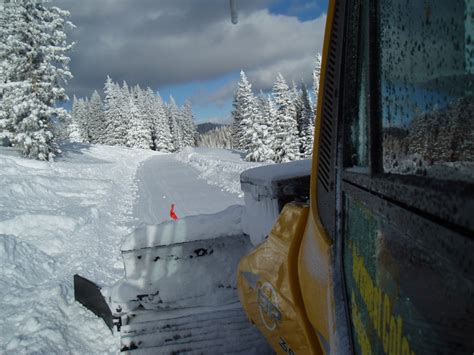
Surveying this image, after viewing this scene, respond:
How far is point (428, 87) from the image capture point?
945 mm

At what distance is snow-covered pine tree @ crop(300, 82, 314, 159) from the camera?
54397 mm

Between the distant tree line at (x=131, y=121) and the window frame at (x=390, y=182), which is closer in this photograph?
the window frame at (x=390, y=182)

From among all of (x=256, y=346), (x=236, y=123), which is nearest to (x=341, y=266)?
(x=256, y=346)

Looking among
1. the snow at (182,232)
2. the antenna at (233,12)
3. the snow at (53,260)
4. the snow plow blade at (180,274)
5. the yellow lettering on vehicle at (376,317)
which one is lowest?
the snow at (53,260)

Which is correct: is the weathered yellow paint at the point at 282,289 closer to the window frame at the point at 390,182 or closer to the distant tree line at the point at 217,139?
the window frame at the point at 390,182

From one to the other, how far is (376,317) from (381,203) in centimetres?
39

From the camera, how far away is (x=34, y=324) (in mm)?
4621

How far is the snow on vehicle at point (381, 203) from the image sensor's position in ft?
2.57

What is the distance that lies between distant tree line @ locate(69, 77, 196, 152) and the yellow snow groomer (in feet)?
243

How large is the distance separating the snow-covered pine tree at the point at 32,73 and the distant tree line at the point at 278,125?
26.9m

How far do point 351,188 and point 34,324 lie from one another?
451cm

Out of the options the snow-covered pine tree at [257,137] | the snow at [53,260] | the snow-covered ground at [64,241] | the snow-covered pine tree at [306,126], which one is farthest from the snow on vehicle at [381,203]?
the snow-covered pine tree at [306,126]

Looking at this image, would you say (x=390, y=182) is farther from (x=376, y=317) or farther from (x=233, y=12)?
(x=233, y=12)


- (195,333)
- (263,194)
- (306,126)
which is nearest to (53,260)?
(195,333)
